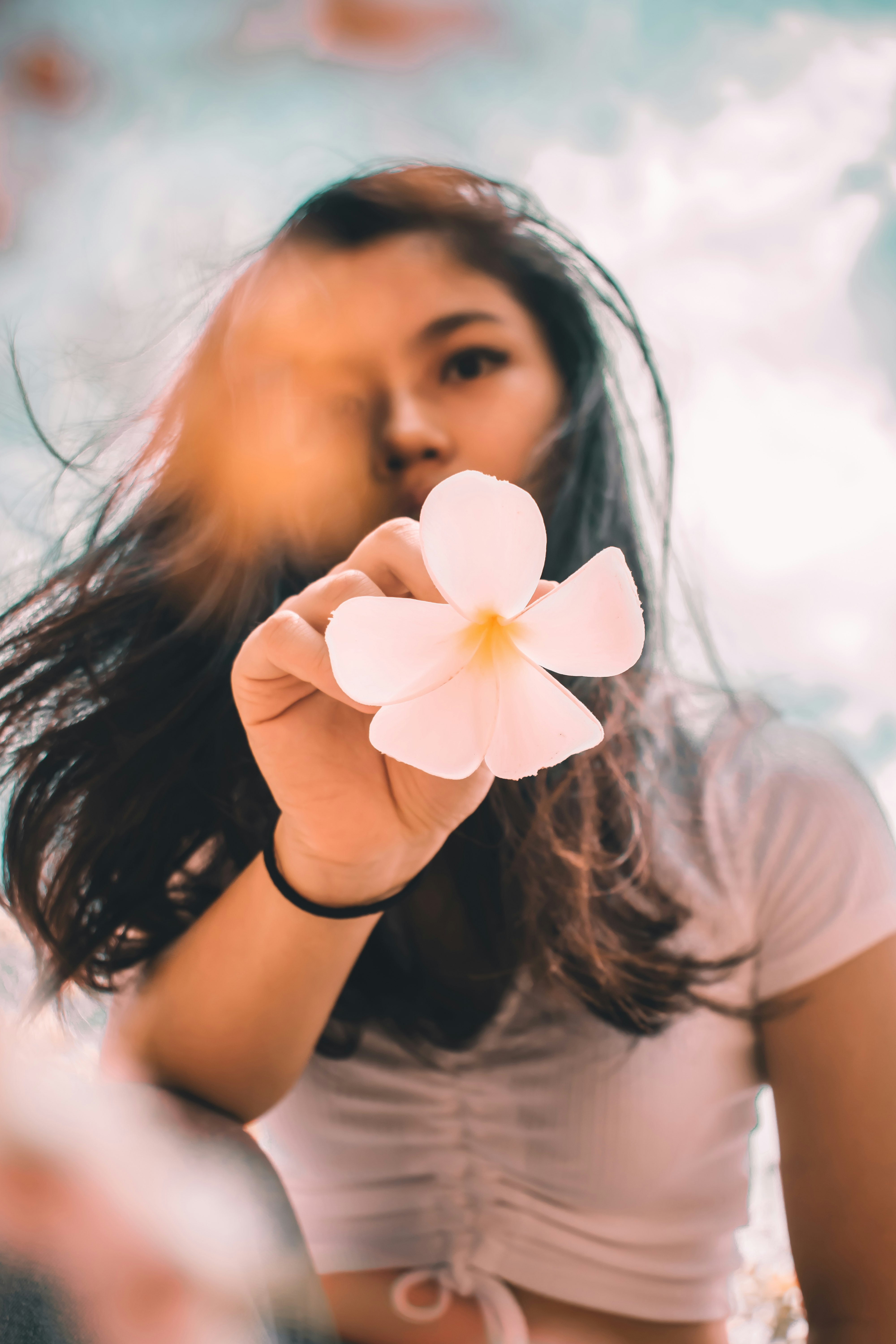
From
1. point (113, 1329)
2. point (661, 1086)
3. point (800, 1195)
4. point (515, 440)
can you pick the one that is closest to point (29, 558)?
point (515, 440)

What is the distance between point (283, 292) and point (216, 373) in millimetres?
84

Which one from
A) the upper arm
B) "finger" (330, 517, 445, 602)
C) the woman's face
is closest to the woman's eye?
the woman's face

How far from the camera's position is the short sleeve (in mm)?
502

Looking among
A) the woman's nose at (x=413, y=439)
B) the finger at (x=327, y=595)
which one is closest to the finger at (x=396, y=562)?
the finger at (x=327, y=595)

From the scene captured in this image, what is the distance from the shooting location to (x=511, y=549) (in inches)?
6.3

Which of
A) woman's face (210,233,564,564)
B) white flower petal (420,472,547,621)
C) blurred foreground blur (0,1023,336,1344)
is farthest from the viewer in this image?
woman's face (210,233,564,564)

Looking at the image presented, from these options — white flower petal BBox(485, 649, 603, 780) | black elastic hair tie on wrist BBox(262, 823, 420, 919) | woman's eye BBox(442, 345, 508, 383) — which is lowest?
black elastic hair tie on wrist BBox(262, 823, 420, 919)

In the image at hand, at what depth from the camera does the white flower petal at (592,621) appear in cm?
16

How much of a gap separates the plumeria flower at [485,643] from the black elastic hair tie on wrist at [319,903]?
202 mm

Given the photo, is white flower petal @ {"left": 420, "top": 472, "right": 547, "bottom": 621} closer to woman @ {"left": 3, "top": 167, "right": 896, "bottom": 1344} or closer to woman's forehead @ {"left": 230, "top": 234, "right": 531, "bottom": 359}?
woman @ {"left": 3, "top": 167, "right": 896, "bottom": 1344}

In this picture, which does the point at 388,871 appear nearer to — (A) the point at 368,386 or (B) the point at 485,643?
(B) the point at 485,643

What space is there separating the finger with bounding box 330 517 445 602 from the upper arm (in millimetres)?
444

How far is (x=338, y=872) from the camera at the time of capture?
0.35 m

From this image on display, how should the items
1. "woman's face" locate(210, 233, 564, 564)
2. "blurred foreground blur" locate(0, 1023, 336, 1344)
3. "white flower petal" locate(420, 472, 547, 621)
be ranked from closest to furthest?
1. "white flower petal" locate(420, 472, 547, 621)
2. "blurred foreground blur" locate(0, 1023, 336, 1344)
3. "woman's face" locate(210, 233, 564, 564)
